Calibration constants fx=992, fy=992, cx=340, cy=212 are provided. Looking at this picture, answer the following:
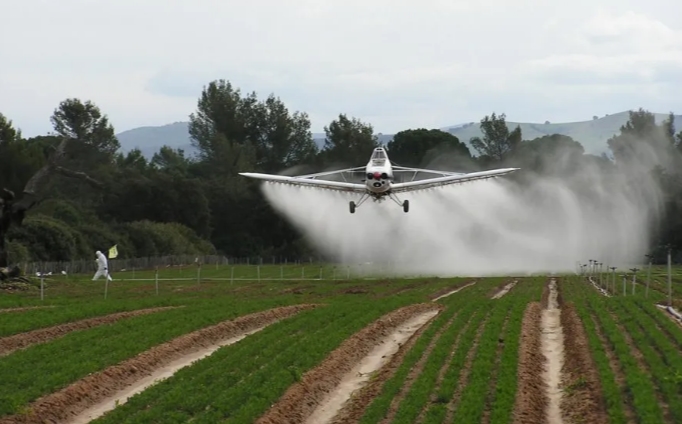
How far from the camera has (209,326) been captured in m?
31.4

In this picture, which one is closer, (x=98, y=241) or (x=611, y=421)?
(x=611, y=421)

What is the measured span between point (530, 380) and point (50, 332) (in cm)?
1505

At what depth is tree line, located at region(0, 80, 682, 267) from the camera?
86.8m

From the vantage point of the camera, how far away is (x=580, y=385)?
70.8 ft

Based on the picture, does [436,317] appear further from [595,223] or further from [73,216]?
[73,216]

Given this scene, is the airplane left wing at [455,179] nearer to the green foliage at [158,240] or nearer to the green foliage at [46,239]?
the green foliage at [46,239]

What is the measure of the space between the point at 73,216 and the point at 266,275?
3147 centimetres

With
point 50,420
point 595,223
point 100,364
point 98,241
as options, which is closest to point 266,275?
point 98,241

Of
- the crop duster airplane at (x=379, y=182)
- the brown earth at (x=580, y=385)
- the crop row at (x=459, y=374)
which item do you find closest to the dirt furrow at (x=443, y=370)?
the crop row at (x=459, y=374)

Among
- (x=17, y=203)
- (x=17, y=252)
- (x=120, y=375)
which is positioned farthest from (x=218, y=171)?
(x=120, y=375)

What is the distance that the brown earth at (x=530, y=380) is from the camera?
751 inches

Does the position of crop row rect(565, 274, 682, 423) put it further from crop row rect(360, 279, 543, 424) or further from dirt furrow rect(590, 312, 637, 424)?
crop row rect(360, 279, 543, 424)

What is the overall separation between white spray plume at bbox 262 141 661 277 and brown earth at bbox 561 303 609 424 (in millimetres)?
43189

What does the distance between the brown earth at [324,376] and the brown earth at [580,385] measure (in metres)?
5.31
